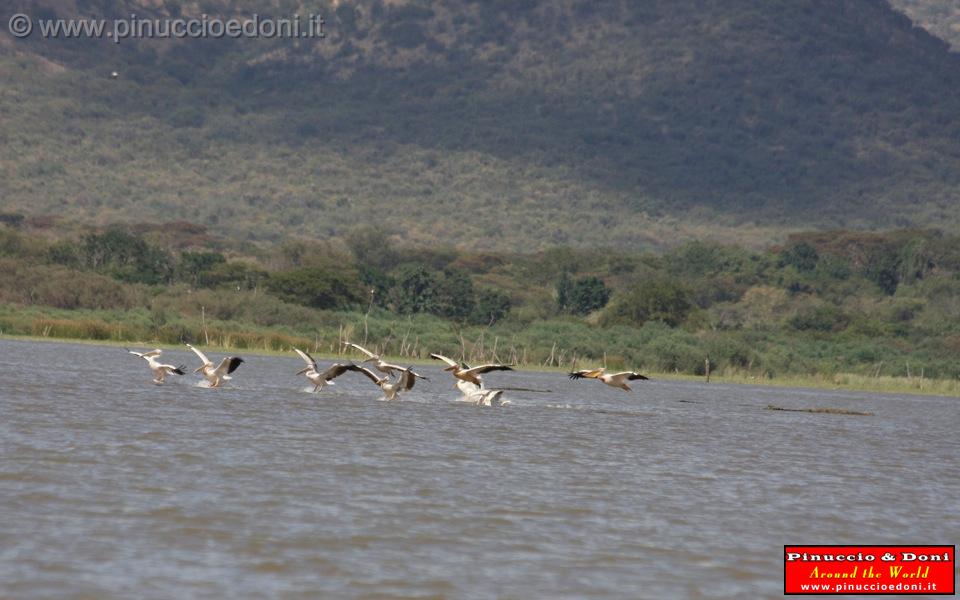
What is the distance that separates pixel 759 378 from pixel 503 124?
10071 cm

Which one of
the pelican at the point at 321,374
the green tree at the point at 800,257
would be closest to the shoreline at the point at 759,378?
the pelican at the point at 321,374

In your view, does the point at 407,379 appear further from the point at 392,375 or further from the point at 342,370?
the point at 342,370

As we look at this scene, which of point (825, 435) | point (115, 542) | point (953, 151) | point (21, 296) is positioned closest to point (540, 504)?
point (115, 542)

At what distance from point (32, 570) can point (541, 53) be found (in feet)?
547

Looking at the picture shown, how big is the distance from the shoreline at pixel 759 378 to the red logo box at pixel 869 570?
1561 inches

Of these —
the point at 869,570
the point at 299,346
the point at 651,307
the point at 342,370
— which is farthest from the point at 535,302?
the point at 869,570

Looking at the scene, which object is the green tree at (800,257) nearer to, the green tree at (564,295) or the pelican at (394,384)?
the green tree at (564,295)

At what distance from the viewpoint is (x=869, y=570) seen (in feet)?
47.0

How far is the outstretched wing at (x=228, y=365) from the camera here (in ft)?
97.8

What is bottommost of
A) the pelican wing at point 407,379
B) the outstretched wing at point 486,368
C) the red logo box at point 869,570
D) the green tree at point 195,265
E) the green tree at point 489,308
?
the red logo box at point 869,570

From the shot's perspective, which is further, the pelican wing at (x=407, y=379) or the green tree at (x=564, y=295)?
the green tree at (x=564, y=295)

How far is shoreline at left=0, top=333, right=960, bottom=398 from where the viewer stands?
56062mm

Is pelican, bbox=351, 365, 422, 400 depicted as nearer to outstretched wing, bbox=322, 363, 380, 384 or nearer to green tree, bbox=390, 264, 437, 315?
outstretched wing, bbox=322, 363, 380, 384

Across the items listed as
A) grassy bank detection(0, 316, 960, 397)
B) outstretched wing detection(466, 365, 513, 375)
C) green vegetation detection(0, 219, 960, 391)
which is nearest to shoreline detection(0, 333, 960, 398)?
grassy bank detection(0, 316, 960, 397)
